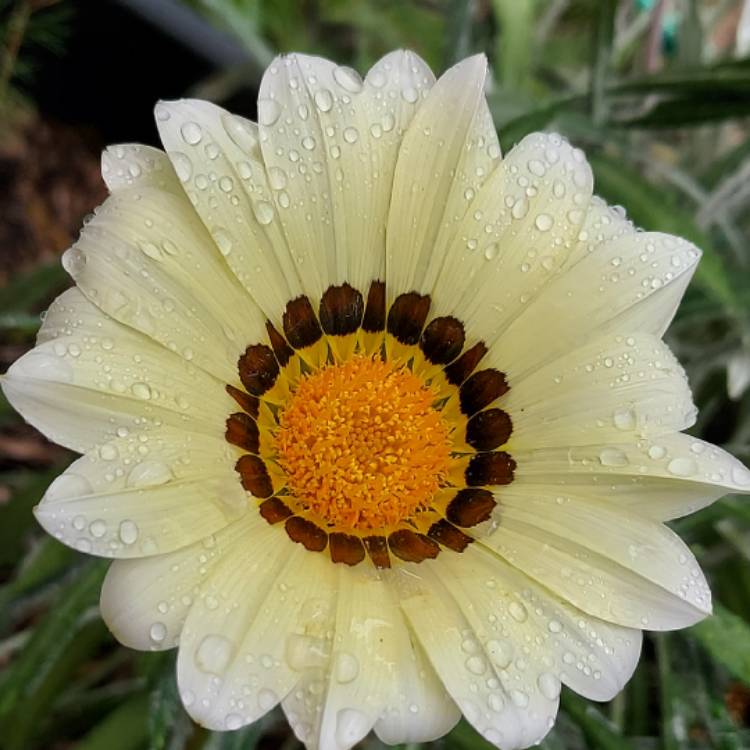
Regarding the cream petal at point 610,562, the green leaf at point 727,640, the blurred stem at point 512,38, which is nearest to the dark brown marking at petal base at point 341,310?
the cream petal at point 610,562

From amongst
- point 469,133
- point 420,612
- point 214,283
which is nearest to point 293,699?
point 420,612

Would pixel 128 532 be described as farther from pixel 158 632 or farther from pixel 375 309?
pixel 375 309

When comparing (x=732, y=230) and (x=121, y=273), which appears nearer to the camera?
(x=121, y=273)

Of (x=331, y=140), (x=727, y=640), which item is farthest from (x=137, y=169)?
(x=727, y=640)

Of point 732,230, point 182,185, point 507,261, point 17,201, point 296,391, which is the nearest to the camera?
point 182,185

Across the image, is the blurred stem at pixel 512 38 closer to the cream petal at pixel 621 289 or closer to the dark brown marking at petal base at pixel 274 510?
the cream petal at pixel 621 289

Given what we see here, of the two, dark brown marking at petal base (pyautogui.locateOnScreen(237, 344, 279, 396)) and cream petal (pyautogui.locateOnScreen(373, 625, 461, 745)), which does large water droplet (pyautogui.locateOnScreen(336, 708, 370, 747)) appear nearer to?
cream petal (pyautogui.locateOnScreen(373, 625, 461, 745))

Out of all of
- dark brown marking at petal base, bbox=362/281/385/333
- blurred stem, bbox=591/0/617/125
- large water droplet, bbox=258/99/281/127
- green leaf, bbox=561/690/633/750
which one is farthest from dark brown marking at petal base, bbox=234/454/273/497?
blurred stem, bbox=591/0/617/125

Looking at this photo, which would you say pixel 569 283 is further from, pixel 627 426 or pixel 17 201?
pixel 17 201
